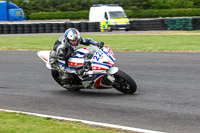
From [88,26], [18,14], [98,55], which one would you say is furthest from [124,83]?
[18,14]

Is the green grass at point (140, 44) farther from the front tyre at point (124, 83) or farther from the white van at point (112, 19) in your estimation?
the white van at point (112, 19)

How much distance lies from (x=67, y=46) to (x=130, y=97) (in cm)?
→ 162

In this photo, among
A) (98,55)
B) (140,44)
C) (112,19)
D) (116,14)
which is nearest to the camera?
(98,55)

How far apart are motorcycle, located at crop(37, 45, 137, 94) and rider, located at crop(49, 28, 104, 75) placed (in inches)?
3.2

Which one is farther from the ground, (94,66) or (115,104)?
(94,66)

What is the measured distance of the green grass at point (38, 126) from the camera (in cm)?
514

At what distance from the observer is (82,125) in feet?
17.9

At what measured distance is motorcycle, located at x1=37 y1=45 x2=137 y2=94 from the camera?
7.34 m

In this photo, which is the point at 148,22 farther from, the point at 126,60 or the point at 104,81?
the point at 104,81

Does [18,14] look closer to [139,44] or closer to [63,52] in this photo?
[139,44]

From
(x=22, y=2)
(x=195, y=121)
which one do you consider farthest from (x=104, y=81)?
(x=22, y=2)

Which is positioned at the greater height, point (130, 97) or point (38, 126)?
Answer: point (38, 126)

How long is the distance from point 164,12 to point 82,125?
42315mm

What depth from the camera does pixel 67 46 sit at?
7797 millimetres
